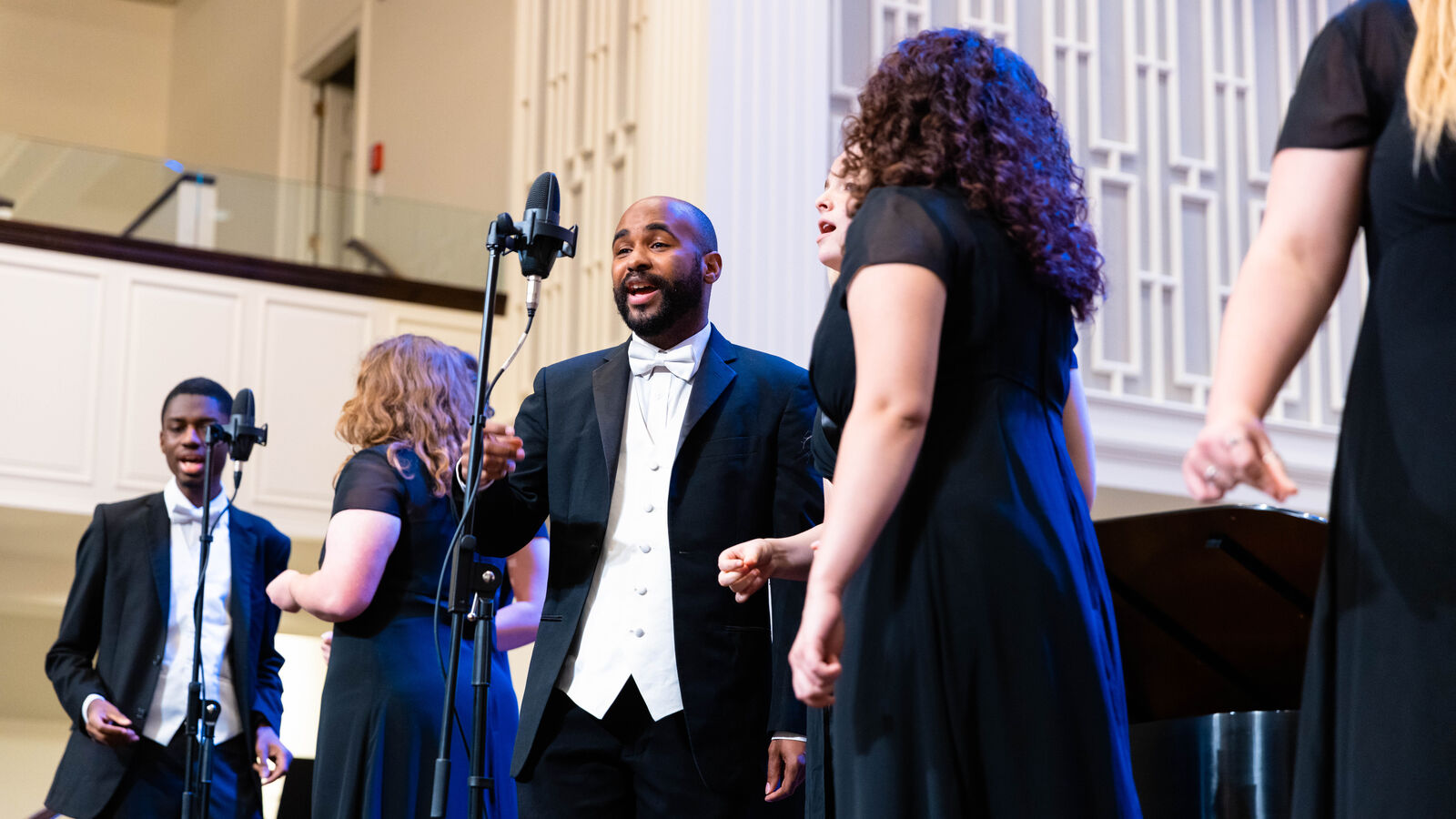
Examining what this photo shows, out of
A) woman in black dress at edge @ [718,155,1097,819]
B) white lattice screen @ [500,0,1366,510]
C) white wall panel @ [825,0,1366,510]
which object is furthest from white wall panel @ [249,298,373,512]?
woman in black dress at edge @ [718,155,1097,819]

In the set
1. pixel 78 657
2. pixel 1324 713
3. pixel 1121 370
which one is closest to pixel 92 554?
pixel 78 657

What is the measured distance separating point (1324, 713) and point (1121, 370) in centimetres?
607

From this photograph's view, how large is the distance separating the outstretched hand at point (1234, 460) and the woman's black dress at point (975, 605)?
1.40 feet

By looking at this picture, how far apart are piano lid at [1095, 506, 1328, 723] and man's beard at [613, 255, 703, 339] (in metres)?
1.54

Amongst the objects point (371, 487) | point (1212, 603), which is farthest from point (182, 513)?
point (1212, 603)

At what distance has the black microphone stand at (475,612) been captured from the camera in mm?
2355

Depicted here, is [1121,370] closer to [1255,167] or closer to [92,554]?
[1255,167]

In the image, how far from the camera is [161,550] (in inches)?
169

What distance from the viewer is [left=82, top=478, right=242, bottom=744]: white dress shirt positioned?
13.5ft

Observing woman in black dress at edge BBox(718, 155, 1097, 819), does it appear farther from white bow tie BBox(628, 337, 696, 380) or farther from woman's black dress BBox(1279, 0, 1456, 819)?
woman's black dress BBox(1279, 0, 1456, 819)

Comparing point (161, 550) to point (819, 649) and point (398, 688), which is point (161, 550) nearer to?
point (398, 688)

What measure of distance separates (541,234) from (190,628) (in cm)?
216

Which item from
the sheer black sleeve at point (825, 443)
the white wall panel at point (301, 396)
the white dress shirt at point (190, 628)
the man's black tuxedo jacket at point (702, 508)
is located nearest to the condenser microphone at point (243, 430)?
the white dress shirt at point (190, 628)

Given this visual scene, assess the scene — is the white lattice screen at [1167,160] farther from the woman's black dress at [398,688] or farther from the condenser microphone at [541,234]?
the condenser microphone at [541,234]
